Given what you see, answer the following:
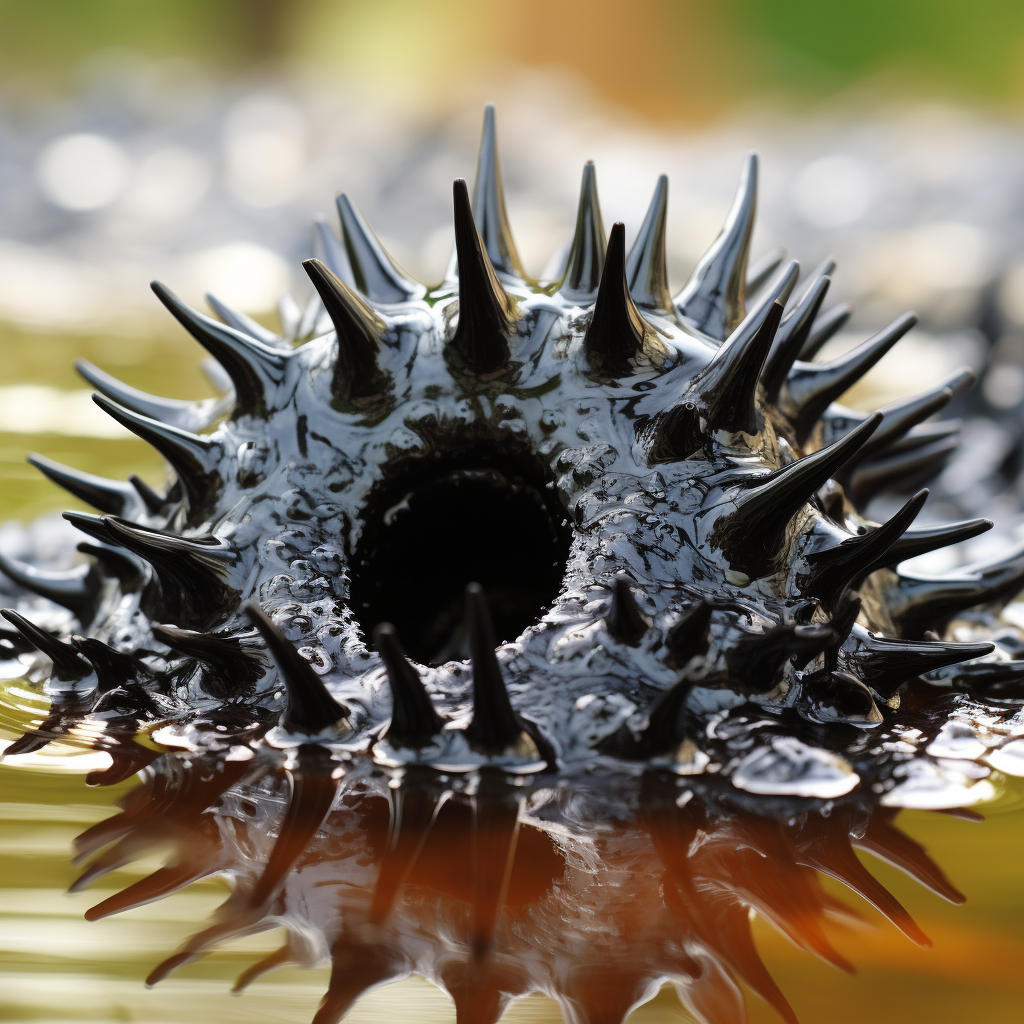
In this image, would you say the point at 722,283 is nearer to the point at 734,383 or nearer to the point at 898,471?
the point at 734,383

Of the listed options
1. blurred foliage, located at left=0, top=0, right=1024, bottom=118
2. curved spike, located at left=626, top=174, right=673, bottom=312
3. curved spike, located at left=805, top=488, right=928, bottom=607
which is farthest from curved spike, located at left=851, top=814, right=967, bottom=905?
blurred foliage, located at left=0, top=0, right=1024, bottom=118

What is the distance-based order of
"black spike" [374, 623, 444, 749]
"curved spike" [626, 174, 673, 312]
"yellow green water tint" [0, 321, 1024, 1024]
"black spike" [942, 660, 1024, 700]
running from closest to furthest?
"yellow green water tint" [0, 321, 1024, 1024] → "black spike" [374, 623, 444, 749] → "black spike" [942, 660, 1024, 700] → "curved spike" [626, 174, 673, 312]

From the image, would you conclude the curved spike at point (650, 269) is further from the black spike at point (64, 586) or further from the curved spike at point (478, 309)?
the black spike at point (64, 586)

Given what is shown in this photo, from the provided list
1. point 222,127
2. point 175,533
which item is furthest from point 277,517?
point 222,127

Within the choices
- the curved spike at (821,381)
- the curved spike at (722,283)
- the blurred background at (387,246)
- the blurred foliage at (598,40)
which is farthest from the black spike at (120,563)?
the blurred foliage at (598,40)

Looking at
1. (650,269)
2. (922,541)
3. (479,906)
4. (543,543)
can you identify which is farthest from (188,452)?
(922,541)

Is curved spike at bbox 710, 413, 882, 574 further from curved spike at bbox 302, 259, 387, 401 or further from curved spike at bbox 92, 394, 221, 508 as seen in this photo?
curved spike at bbox 92, 394, 221, 508
